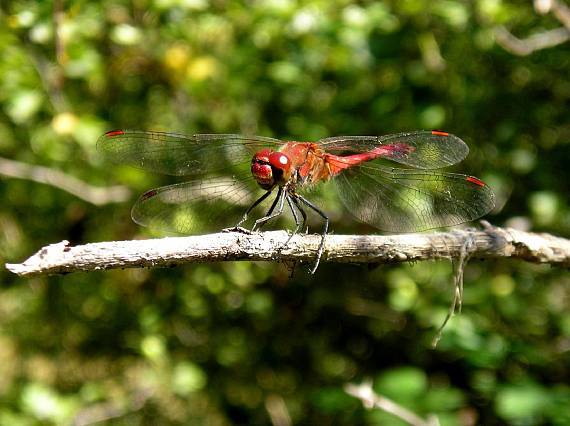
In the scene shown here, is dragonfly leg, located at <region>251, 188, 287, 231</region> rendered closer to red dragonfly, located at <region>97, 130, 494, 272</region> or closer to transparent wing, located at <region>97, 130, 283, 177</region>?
red dragonfly, located at <region>97, 130, 494, 272</region>

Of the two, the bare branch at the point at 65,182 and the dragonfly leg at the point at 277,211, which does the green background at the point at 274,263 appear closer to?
the bare branch at the point at 65,182

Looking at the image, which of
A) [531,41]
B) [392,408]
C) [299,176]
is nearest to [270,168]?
[299,176]

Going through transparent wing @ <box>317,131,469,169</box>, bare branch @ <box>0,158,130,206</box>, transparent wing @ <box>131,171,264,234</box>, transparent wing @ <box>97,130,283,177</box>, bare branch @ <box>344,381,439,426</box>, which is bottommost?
bare branch @ <box>0,158,130,206</box>

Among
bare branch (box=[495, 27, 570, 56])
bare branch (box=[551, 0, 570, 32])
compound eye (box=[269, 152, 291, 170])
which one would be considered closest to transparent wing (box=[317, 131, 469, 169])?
compound eye (box=[269, 152, 291, 170])

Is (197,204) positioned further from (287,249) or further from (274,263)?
(274,263)

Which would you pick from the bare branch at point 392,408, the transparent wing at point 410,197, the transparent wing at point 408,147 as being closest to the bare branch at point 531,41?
the transparent wing at point 408,147

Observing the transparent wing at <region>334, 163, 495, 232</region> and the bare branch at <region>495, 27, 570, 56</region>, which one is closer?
the transparent wing at <region>334, 163, 495, 232</region>
